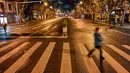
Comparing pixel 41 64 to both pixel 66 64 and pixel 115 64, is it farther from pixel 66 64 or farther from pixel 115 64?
pixel 115 64

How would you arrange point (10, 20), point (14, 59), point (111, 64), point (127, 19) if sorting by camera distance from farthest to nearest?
point (10, 20) → point (127, 19) → point (14, 59) → point (111, 64)

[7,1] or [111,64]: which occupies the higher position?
[7,1]

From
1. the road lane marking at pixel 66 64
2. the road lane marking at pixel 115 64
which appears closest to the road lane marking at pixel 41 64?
the road lane marking at pixel 66 64

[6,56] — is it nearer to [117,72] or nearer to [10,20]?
[117,72]

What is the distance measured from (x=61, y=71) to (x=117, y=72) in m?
2.26

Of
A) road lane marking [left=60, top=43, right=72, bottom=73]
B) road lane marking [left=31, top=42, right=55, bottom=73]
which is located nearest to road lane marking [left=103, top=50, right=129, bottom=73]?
road lane marking [left=60, top=43, right=72, bottom=73]

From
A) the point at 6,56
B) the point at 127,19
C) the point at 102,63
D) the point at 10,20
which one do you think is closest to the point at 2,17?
the point at 10,20

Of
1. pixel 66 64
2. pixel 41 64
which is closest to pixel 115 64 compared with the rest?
pixel 66 64

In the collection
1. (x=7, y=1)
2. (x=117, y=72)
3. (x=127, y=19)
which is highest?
(x=7, y=1)

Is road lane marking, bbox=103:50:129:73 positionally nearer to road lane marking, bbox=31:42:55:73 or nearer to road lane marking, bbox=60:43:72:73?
road lane marking, bbox=60:43:72:73

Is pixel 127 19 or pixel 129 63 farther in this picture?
pixel 127 19

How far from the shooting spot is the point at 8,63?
30.0ft

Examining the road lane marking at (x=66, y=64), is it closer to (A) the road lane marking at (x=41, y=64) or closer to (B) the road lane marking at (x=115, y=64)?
(A) the road lane marking at (x=41, y=64)

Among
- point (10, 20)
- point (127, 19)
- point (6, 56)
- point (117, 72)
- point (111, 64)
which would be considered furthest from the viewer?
point (10, 20)
